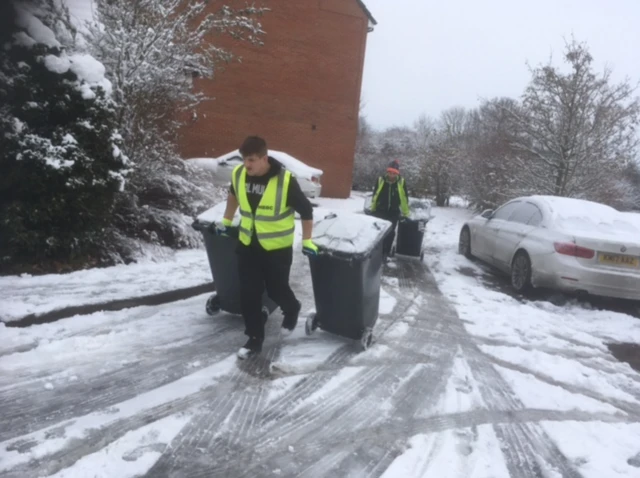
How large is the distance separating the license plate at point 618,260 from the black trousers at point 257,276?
4.64 meters

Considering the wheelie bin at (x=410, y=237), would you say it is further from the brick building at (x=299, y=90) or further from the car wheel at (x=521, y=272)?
the brick building at (x=299, y=90)

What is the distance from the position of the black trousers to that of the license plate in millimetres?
4641

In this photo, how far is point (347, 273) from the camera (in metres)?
4.46

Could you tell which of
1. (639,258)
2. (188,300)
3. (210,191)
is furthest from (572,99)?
(188,300)

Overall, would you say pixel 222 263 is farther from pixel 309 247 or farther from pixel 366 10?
pixel 366 10

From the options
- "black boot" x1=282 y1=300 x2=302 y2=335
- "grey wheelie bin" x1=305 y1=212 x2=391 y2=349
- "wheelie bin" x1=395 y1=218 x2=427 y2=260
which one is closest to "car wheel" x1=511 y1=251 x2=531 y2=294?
"wheelie bin" x1=395 y1=218 x2=427 y2=260

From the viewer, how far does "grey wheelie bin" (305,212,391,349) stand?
14.5 ft

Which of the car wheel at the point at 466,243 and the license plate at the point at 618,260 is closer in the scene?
the license plate at the point at 618,260

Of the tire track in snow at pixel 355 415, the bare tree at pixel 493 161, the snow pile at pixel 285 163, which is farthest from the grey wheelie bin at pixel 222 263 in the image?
the bare tree at pixel 493 161

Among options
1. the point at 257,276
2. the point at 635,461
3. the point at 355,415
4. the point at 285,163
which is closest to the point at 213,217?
the point at 257,276

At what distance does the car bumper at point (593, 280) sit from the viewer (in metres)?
6.77

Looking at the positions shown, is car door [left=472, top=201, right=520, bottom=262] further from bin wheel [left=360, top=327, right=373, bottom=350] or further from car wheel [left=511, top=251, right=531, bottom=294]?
bin wheel [left=360, top=327, right=373, bottom=350]

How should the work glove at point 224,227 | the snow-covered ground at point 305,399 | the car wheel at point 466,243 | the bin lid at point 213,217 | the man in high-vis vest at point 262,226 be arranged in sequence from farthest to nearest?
the car wheel at point 466,243
the bin lid at point 213,217
the work glove at point 224,227
the man in high-vis vest at point 262,226
the snow-covered ground at point 305,399

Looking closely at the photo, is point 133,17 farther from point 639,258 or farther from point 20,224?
point 639,258
